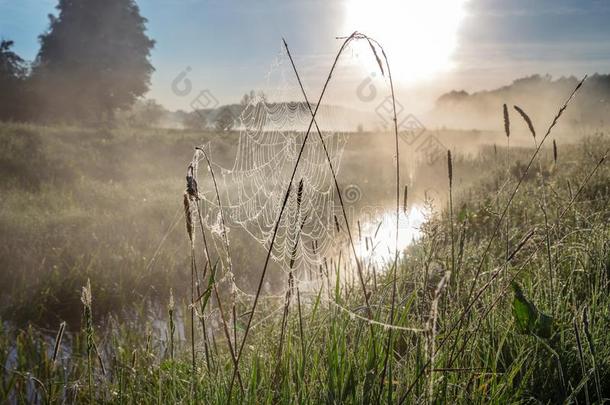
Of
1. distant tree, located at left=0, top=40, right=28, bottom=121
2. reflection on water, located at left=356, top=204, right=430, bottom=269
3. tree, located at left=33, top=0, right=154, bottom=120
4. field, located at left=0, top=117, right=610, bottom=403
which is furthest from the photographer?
tree, located at left=33, top=0, right=154, bottom=120

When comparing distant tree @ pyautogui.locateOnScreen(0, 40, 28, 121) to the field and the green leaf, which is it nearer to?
the field

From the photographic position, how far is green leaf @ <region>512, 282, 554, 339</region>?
1438mm

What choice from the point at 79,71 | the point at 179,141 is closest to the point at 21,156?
the point at 179,141

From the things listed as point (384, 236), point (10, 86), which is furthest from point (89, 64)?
point (384, 236)

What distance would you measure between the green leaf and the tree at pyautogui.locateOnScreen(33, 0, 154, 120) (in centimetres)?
3050

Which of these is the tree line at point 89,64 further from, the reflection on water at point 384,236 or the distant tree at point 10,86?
the reflection on water at point 384,236

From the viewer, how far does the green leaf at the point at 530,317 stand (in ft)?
4.72

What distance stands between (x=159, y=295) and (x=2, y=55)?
25.1 m

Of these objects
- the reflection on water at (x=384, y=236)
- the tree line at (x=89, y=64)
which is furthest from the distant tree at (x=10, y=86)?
the reflection on water at (x=384, y=236)

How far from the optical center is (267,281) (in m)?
7.55

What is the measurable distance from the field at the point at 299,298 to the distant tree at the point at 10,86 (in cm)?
1248

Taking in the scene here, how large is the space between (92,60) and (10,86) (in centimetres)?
594

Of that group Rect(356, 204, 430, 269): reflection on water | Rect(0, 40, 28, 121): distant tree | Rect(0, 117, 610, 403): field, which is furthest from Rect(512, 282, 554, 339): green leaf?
Rect(0, 40, 28, 121): distant tree

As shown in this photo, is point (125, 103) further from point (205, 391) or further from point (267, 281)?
point (205, 391)
